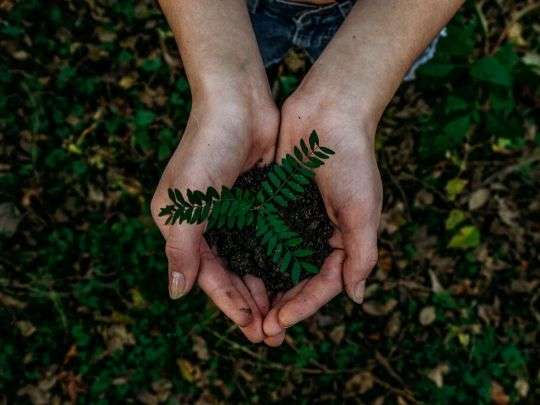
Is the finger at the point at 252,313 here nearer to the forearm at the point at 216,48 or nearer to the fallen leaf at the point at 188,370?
the forearm at the point at 216,48

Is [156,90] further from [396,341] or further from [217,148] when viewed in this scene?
[396,341]

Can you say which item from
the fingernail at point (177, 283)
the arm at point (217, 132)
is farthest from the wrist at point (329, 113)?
the fingernail at point (177, 283)

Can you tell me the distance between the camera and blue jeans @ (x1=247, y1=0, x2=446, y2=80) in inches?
128

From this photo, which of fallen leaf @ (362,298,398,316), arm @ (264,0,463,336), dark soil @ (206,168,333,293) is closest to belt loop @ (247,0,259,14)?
arm @ (264,0,463,336)

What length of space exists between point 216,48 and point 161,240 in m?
1.50

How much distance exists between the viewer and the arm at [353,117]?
2650 millimetres

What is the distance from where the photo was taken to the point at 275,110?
9.71 ft

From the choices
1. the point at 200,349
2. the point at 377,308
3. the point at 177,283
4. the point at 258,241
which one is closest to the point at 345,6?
the point at 258,241

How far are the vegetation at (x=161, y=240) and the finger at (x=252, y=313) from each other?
989mm

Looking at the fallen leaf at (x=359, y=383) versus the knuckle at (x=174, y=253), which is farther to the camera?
the fallen leaf at (x=359, y=383)

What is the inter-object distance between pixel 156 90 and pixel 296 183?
229 cm

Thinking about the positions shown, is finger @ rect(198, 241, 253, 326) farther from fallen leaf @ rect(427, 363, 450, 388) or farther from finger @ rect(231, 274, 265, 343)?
fallen leaf @ rect(427, 363, 450, 388)

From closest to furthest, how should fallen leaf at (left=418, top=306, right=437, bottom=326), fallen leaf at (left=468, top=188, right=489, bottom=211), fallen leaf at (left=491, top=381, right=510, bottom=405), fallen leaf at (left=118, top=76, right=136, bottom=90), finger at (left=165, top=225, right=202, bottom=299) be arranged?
1. finger at (left=165, top=225, right=202, bottom=299)
2. fallen leaf at (left=491, top=381, right=510, bottom=405)
3. fallen leaf at (left=418, top=306, right=437, bottom=326)
4. fallen leaf at (left=468, top=188, right=489, bottom=211)
5. fallen leaf at (left=118, top=76, right=136, bottom=90)

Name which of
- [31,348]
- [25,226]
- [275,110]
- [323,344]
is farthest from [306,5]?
[31,348]
